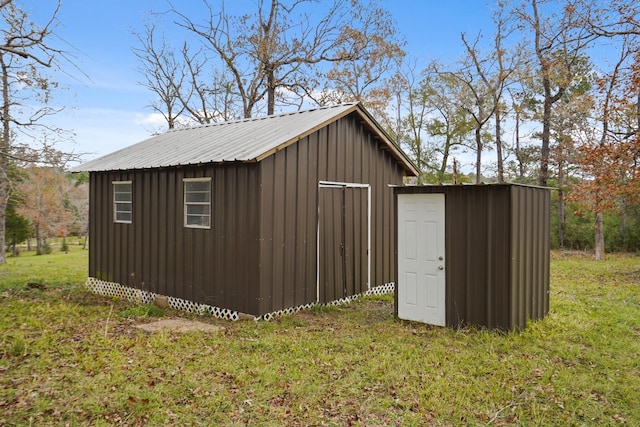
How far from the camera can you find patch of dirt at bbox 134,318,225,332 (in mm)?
6910

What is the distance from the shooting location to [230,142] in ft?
28.3

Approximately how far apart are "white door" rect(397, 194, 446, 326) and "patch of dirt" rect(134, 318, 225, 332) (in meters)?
3.02

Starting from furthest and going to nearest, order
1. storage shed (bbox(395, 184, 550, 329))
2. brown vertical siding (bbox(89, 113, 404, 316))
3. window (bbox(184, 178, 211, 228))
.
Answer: window (bbox(184, 178, 211, 228))
brown vertical siding (bbox(89, 113, 404, 316))
storage shed (bbox(395, 184, 550, 329))

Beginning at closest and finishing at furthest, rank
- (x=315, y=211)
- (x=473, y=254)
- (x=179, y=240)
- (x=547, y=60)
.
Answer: (x=473, y=254) < (x=315, y=211) < (x=179, y=240) < (x=547, y=60)

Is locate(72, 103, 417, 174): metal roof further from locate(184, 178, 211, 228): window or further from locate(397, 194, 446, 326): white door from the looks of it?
locate(397, 194, 446, 326): white door

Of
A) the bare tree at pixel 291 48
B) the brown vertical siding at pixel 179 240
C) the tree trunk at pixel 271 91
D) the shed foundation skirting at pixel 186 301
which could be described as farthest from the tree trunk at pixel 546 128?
the brown vertical siding at pixel 179 240

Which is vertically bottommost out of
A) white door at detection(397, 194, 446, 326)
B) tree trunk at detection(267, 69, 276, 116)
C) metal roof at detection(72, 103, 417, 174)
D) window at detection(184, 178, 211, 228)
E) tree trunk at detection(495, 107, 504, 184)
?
white door at detection(397, 194, 446, 326)

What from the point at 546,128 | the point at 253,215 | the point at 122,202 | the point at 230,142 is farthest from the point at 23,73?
the point at 546,128

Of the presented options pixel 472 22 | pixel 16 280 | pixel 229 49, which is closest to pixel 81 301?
pixel 16 280

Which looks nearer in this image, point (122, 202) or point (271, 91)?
point (122, 202)

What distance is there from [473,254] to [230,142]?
490 centimetres

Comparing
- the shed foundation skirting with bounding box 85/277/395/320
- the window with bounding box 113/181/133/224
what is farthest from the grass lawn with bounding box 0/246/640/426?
the window with bounding box 113/181/133/224

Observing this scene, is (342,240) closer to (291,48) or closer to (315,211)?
(315,211)

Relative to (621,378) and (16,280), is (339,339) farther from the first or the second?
(16,280)
